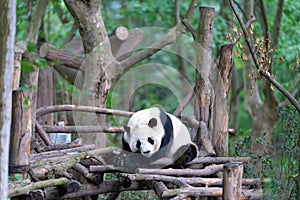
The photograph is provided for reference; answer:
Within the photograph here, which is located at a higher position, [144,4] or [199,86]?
[144,4]

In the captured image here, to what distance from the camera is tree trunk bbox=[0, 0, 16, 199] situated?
3.54 metres

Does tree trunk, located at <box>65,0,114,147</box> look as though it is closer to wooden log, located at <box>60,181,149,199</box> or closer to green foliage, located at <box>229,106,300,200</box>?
wooden log, located at <box>60,181,149,199</box>

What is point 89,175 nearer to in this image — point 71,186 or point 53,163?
point 71,186

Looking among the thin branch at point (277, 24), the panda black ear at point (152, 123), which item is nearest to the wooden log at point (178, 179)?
the panda black ear at point (152, 123)

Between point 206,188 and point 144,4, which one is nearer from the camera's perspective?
point 206,188

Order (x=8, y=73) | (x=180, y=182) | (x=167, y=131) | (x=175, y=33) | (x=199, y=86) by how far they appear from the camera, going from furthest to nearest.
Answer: (x=175, y=33)
(x=199, y=86)
(x=167, y=131)
(x=180, y=182)
(x=8, y=73)

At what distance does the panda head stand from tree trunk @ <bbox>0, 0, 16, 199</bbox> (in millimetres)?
2091

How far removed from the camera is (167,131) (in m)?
5.74

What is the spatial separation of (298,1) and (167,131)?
5163 millimetres

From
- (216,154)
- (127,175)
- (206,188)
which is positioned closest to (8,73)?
(127,175)

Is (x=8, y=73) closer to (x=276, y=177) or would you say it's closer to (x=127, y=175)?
(x=127, y=175)

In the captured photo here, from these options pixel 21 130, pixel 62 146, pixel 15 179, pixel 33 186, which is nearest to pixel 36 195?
pixel 33 186

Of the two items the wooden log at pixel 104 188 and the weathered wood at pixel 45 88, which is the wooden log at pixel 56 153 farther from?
the weathered wood at pixel 45 88

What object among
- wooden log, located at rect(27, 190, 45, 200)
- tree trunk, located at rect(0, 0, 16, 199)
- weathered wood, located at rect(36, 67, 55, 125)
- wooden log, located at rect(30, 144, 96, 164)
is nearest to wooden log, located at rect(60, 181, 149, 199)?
wooden log, located at rect(30, 144, 96, 164)
